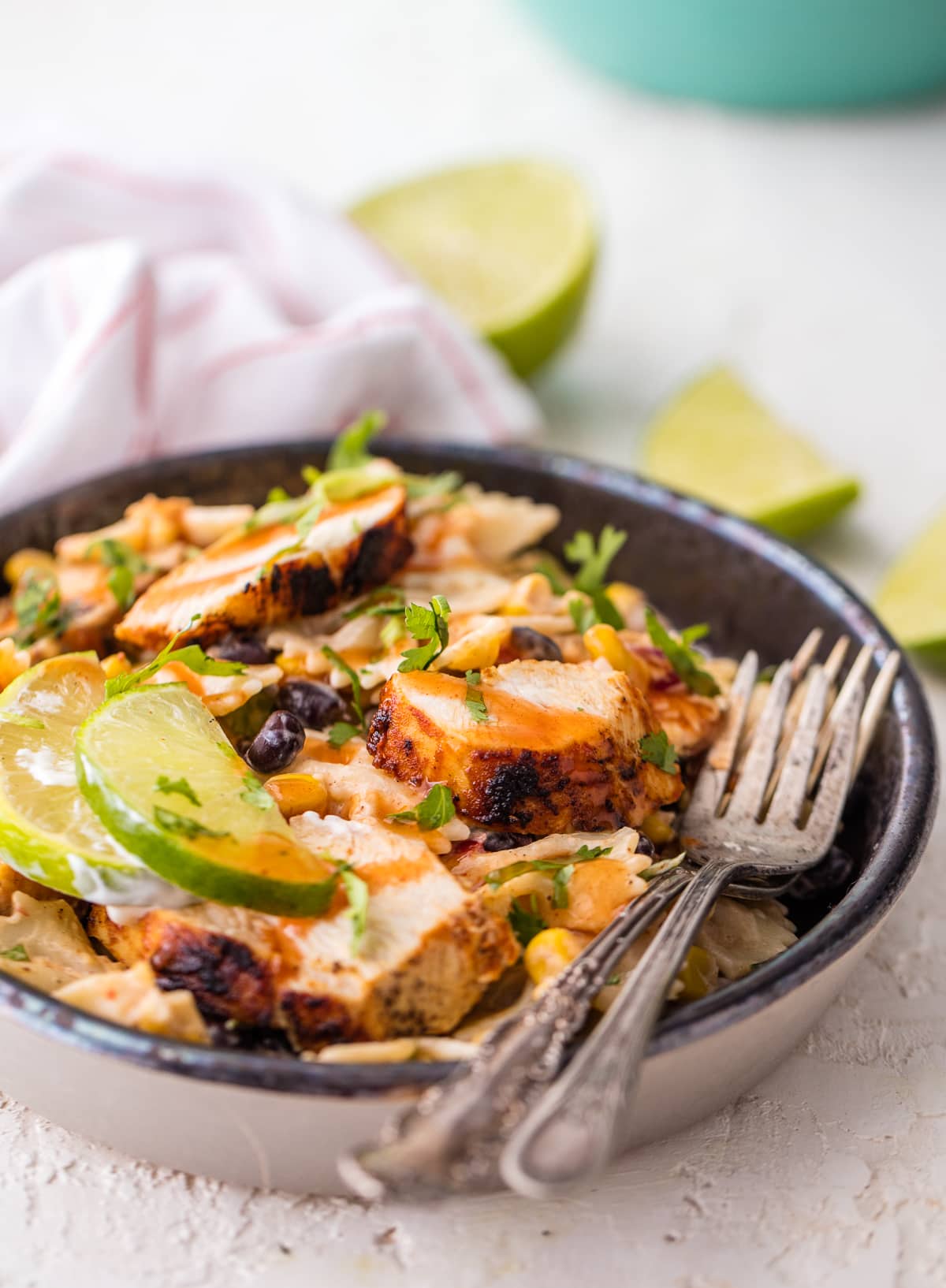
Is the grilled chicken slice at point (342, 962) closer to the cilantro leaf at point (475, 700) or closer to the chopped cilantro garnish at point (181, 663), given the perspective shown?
the cilantro leaf at point (475, 700)

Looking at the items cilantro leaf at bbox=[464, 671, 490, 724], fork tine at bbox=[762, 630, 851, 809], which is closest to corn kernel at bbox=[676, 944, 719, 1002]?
fork tine at bbox=[762, 630, 851, 809]

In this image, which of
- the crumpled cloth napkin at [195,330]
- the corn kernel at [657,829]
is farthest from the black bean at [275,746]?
the crumpled cloth napkin at [195,330]

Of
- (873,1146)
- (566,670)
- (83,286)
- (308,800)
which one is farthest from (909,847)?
(83,286)

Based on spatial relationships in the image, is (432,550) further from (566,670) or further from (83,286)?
(83,286)

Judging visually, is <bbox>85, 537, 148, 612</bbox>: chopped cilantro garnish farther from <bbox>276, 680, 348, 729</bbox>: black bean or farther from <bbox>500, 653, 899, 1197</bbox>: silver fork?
<bbox>500, 653, 899, 1197</bbox>: silver fork

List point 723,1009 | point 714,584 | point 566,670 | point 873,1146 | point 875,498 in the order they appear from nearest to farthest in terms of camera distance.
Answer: point 723,1009, point 873,1146, point 566,670, point 714,584, point 875,498
